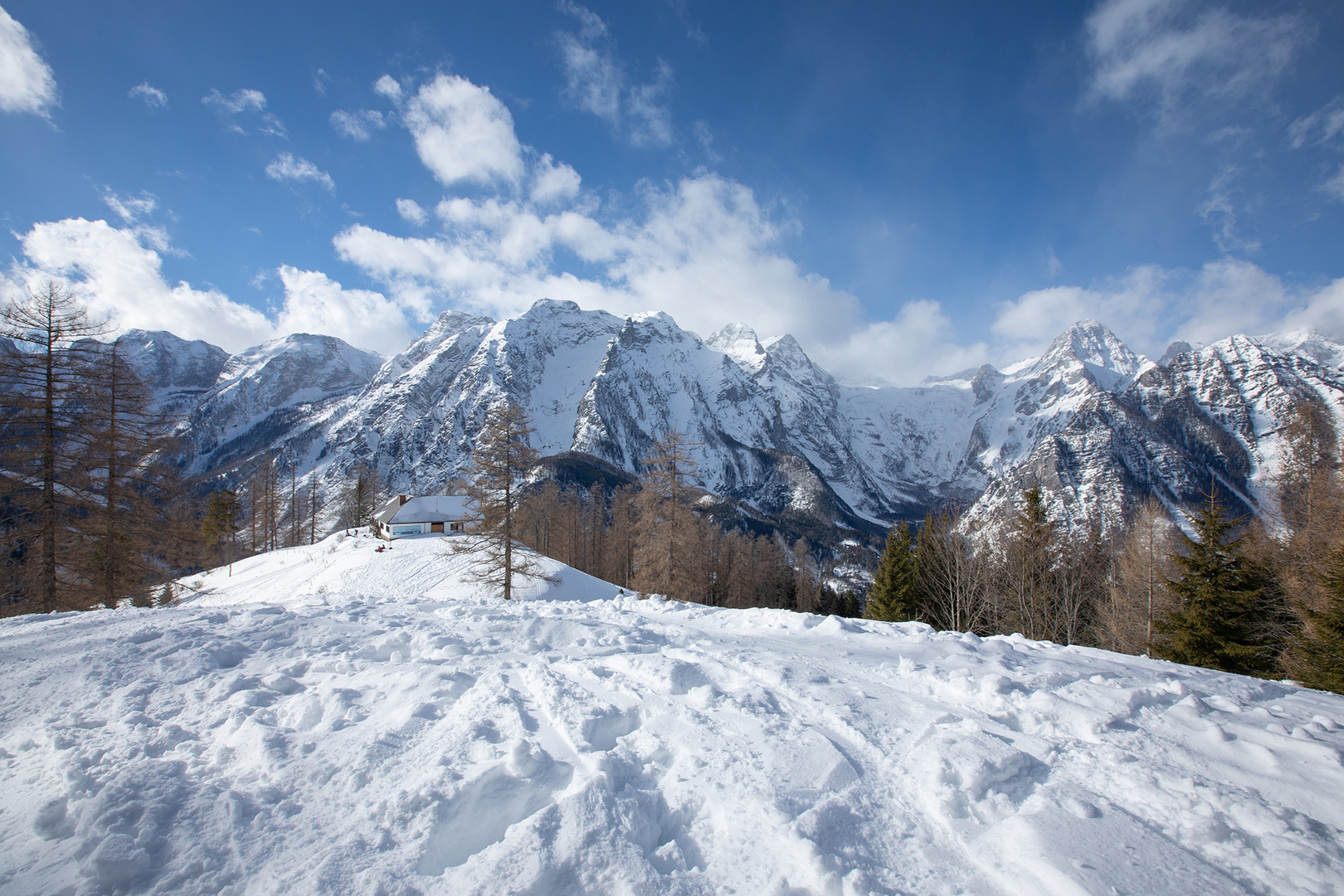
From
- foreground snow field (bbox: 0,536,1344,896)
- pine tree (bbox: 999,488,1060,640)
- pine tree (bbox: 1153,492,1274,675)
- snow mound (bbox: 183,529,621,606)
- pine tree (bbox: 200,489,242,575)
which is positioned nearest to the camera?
foreground snow field (bbox: 0,536,1344,896)

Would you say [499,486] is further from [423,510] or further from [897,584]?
[423,510]


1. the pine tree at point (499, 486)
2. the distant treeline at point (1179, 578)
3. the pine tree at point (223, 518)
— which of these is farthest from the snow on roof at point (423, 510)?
the distant treeline at point (1179, 578)

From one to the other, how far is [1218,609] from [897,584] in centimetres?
1086

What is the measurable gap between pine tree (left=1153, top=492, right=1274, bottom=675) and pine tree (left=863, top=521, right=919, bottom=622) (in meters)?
9.38

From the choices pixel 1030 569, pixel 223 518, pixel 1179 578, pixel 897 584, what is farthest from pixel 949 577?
pixel 223 518

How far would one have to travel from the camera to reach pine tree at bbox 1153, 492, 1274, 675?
14594mm

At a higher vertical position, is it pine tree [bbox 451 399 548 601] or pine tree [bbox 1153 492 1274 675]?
pine tree [bbox 451 399 548 601]

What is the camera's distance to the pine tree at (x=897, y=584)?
23812 mm

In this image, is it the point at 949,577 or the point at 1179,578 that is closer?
the point at 949,577

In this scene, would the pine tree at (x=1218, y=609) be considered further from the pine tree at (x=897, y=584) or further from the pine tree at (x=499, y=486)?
the pine tree at (x=499, y=486)

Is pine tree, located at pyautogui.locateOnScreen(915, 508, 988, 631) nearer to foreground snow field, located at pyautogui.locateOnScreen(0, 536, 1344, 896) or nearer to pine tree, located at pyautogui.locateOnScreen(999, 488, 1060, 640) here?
pine tree, located at pyautogui.locateOnScreen(999, 488, 1060, 640)

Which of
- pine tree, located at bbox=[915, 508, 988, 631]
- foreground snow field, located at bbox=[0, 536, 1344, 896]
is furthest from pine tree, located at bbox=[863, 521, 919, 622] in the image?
foreground snow field, located at bbox=[0, 536, 1344, 896]

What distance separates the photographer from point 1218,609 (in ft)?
48.2

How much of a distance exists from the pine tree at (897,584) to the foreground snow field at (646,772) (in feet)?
61.9
